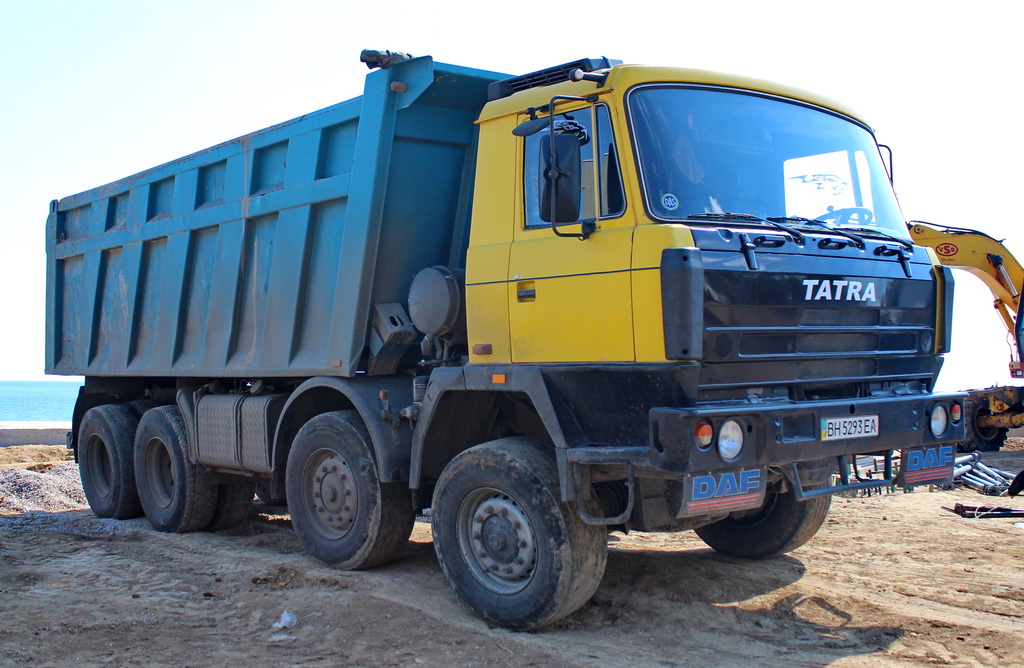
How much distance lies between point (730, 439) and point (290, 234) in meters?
4.13

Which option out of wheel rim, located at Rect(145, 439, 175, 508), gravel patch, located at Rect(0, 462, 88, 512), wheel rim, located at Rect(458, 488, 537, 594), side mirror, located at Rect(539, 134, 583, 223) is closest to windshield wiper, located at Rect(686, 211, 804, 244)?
side mirror, located at Rect(539, 134, 583, 223)

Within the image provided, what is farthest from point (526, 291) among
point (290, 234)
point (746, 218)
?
point (290, 234)

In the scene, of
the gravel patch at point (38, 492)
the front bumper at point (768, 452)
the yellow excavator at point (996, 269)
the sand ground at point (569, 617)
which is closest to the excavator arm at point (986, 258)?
the yellow excavator at point (996, 269)

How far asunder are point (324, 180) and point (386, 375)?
155cm

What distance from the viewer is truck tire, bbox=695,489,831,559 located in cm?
688

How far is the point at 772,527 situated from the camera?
6977 mm

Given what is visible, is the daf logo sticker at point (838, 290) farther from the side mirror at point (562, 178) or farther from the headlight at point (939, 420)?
the side mirror at point (562, 178)

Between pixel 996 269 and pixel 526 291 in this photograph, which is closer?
pixel 526 291

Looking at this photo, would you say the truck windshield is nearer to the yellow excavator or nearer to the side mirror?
the side mirror

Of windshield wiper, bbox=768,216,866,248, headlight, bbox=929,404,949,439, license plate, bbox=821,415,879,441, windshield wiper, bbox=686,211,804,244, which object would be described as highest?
windshield wiper, bbox=768,216,866,248

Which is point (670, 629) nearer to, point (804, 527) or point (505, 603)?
point (505, 603)

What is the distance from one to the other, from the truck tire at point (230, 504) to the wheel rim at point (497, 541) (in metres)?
4.14

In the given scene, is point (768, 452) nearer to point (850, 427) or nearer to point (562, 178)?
point (850, 427)

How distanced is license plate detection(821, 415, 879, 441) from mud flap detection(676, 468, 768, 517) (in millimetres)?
432
